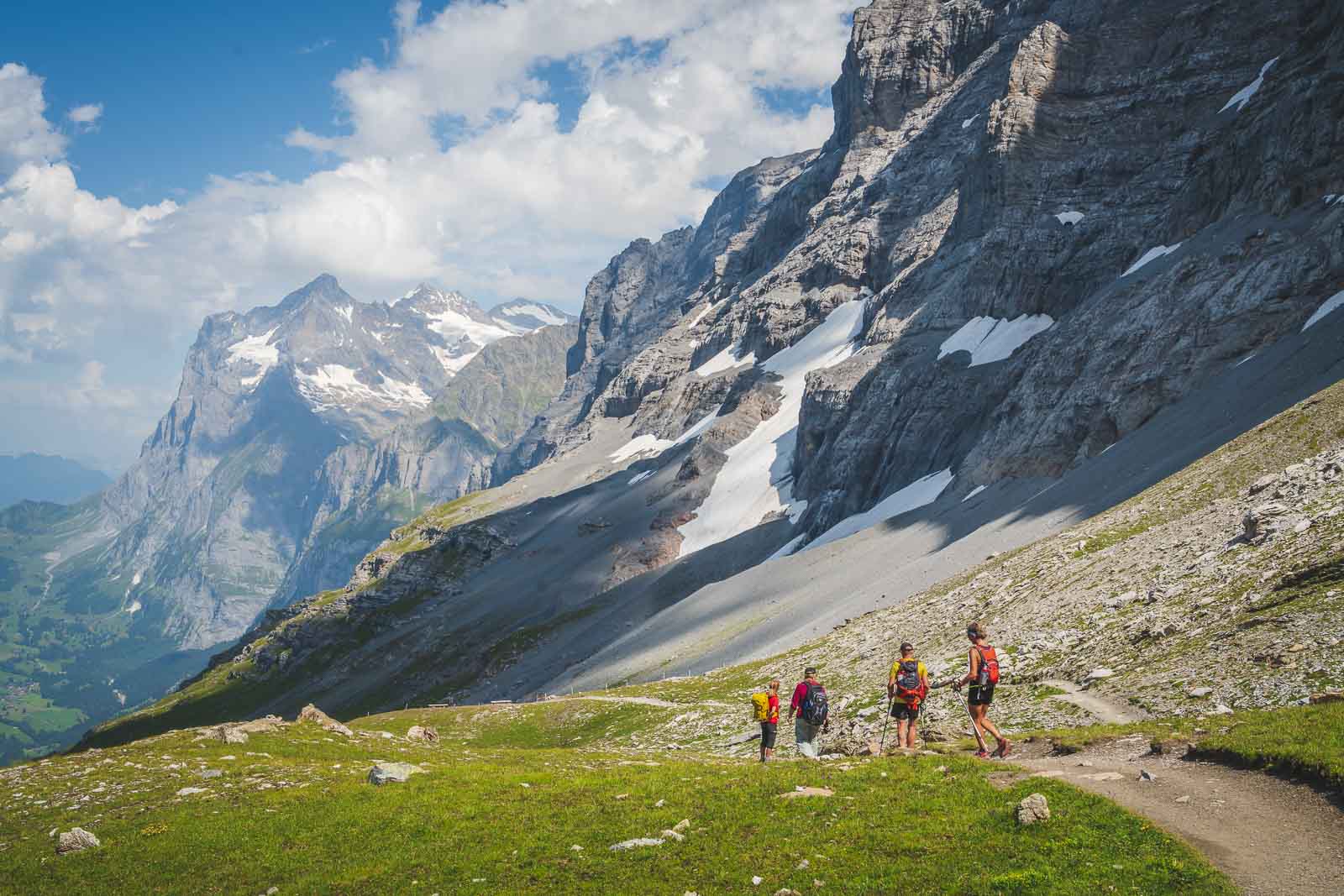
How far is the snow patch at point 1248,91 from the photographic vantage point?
97188 mm

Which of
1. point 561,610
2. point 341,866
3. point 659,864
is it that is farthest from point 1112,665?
point 561,610

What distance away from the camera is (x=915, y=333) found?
12950cm

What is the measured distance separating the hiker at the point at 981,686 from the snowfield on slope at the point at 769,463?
3903 inches

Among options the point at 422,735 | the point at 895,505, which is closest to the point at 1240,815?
the point at 422,735

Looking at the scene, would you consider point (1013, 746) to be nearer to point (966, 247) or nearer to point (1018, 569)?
point (1018, 569)

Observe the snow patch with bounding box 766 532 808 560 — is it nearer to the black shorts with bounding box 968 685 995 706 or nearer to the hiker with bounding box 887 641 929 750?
the hiker with bounding box 887 641 929 750

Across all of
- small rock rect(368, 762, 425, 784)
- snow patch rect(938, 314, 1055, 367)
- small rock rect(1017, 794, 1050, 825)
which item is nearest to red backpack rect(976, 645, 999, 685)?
small rock rect(1017, 794, 1050, 825)

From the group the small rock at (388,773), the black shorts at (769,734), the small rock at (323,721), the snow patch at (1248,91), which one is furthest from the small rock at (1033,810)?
the snow patch at (1248,91)

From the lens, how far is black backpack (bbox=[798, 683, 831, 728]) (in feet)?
80.8

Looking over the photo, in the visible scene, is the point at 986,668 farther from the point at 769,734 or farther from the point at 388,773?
the point at 388,773

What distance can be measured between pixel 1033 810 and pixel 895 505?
264 feet

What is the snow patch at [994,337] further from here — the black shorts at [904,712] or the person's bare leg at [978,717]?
the person's bare leg at [978,717]

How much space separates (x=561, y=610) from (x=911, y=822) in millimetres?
116280

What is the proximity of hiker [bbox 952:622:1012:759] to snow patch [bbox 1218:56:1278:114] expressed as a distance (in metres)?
103
